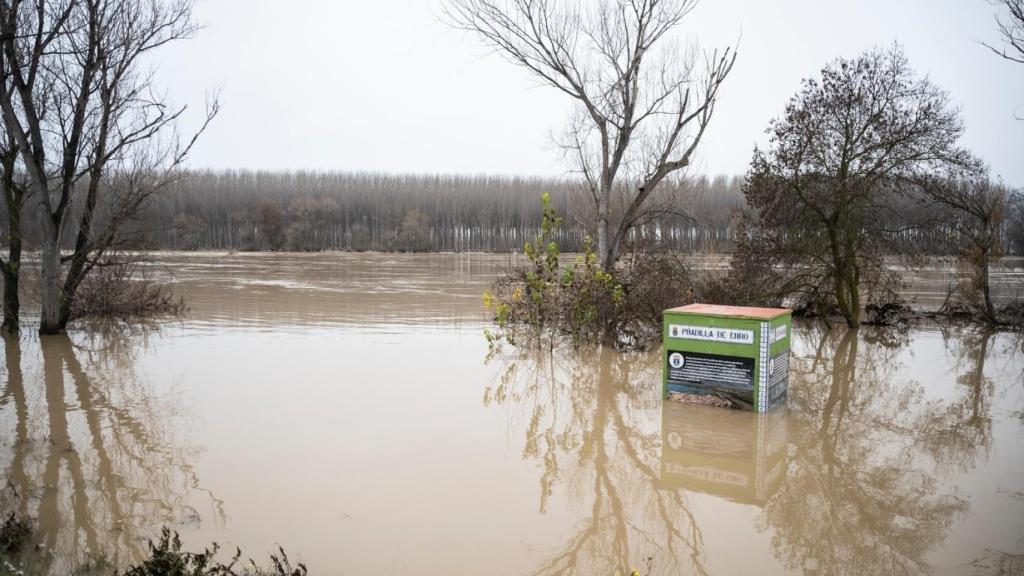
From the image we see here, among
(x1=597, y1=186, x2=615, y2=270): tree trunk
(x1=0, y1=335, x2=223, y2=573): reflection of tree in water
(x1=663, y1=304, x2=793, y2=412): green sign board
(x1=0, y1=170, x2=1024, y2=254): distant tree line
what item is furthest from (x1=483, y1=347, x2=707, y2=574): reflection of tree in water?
(x1=0, y1=170, x2=1024, y2=254): distant tree line

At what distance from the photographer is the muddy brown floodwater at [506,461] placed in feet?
15.1

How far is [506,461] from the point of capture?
245 inches

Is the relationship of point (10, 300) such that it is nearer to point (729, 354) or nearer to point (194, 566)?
point (194, 566)

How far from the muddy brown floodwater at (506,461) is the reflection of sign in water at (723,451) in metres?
0.03

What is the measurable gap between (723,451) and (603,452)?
3.73 ft

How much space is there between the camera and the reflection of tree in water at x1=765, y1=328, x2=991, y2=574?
459 cm

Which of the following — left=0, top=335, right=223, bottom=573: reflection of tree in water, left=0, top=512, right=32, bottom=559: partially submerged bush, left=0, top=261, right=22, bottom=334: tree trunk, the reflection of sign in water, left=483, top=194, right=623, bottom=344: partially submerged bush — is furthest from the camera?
left=0, top=261, right=22, bottom=334: tree trunk

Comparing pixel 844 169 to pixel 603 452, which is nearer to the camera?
pixel 603 452

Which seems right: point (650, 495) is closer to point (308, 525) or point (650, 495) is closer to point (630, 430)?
point (630, 430)

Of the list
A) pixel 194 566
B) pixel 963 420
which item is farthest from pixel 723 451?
pixel 194 566

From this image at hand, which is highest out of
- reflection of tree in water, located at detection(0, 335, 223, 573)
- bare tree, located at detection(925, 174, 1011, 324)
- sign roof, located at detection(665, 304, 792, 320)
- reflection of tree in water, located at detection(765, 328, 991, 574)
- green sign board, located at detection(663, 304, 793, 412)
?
bare tree, located at detection(925, 174, 1011, 324)

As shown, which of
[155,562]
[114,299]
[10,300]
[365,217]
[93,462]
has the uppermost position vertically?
[365,217]

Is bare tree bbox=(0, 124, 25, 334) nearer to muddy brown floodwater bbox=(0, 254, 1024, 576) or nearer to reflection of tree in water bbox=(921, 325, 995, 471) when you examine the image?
muddy brown floodwater bbox=(0, 254, 1024, 576)

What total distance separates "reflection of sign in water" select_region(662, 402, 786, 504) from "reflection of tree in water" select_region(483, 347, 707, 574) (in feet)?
0.62
